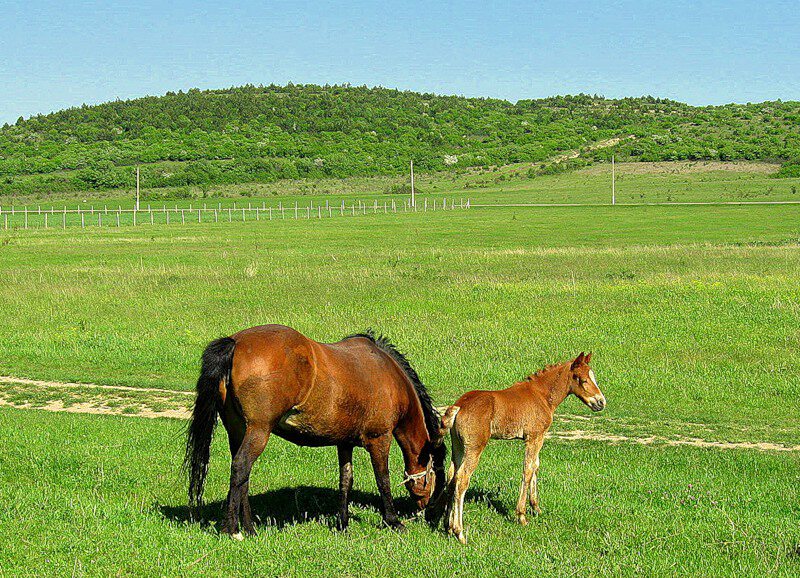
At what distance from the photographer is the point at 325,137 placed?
16425 centimetres

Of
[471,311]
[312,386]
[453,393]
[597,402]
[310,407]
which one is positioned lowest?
[453,393]

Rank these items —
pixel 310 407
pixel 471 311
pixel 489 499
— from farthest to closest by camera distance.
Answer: pixel 471 311 < pixel 489 499 < pixel 310 407

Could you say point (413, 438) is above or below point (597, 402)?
below

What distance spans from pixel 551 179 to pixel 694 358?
115768 millimetres

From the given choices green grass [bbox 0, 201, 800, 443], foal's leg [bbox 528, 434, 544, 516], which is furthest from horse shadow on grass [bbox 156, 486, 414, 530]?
green grass [bbox 0, 201, 800, 443]

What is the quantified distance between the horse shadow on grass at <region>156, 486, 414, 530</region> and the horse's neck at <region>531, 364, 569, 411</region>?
6.07ft

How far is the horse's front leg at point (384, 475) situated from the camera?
8.49m

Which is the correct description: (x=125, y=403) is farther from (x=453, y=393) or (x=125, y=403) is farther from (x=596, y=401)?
(x=596, y=401)

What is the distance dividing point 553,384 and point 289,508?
9.69ft

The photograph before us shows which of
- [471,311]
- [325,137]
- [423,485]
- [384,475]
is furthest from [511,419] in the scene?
[325,137]

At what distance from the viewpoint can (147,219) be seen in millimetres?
90938

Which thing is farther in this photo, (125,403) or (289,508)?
(125,403)

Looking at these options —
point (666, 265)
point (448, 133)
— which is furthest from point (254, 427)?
point (448, 133)

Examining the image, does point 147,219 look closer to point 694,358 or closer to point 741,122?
point 694,358
